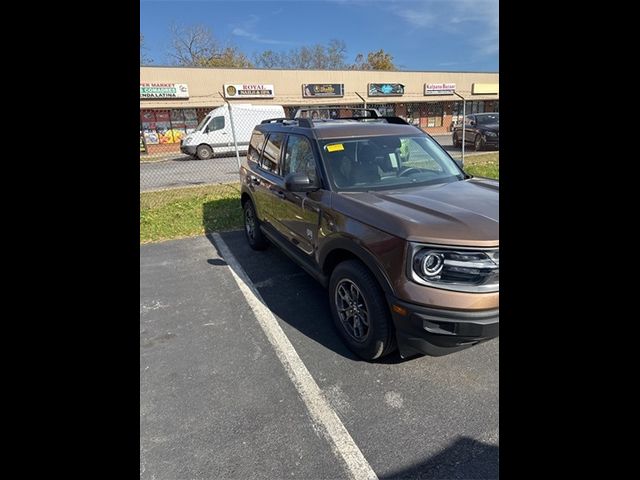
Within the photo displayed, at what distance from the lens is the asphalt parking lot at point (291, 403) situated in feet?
6.95

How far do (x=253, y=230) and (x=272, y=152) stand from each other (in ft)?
4.63

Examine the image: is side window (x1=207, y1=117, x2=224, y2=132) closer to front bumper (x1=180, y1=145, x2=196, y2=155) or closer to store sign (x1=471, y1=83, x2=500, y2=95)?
front bumper (x1=180, y1=145, x2=196, y2=155)

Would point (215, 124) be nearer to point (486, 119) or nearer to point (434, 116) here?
point (486, 119)

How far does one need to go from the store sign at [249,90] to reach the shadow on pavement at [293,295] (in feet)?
81.6

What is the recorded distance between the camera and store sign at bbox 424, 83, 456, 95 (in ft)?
113

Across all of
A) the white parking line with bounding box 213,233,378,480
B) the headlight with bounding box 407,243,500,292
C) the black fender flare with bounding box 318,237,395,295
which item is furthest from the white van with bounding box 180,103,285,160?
the headlight with bounding box 407,243,500,292

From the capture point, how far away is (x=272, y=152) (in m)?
4.71

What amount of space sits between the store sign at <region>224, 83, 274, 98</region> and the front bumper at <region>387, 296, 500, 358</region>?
92.1 ft

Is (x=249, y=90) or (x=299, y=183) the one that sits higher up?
(x=249, y=90)

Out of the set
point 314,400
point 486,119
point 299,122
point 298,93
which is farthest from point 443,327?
point 298,93

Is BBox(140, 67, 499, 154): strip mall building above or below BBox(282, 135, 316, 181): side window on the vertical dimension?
above

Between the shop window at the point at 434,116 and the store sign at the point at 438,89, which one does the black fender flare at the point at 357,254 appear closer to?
the shop window at the point at 434,116

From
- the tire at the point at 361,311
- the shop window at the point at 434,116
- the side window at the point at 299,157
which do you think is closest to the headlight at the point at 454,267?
the tire at the point at 361,311
